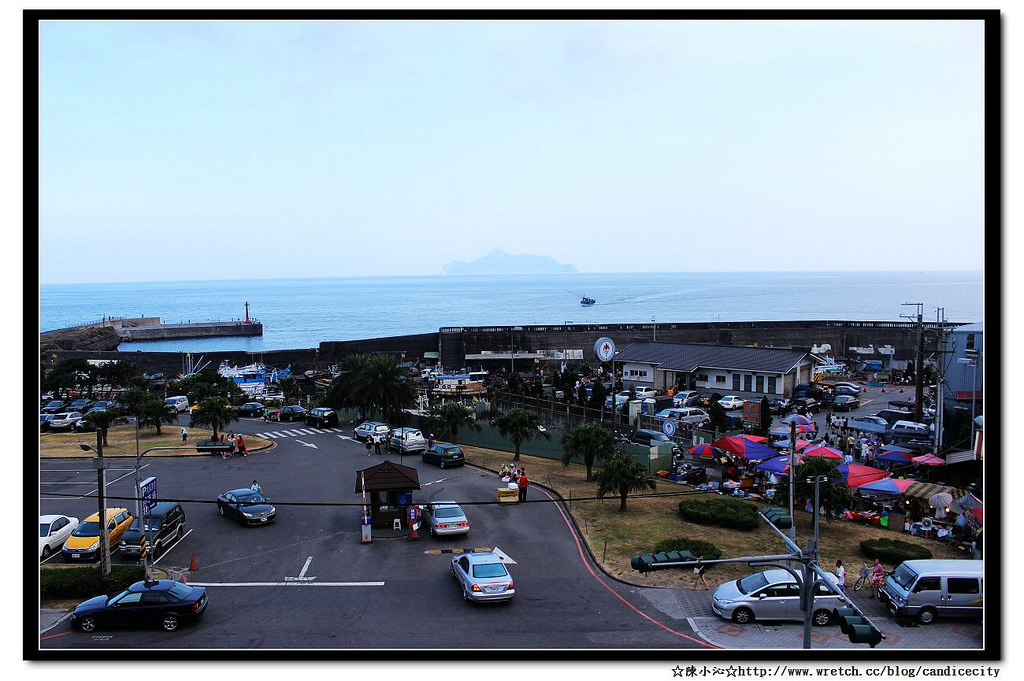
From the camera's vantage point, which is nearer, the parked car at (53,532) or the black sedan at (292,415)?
the parked car at (53,532)

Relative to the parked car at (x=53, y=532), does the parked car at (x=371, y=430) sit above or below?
above

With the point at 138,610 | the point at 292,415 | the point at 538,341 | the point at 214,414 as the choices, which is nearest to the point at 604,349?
the point at 292,415

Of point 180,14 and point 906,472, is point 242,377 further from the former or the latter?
point 180,14

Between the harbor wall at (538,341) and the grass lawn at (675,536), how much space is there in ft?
143

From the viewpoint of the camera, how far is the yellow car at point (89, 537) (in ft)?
60.5

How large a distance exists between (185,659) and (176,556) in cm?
935

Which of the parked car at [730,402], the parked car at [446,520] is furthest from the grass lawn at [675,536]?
the parked car at [730,402]

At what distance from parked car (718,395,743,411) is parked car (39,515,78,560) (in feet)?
99.9

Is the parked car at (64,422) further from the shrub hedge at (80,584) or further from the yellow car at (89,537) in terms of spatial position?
the shrub hedge at (80,584)

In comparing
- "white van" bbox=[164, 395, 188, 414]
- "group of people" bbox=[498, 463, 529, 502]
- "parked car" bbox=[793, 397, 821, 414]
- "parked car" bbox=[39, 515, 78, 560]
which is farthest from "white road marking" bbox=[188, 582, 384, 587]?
"white van" bbox=[164, 395, 188, 414]

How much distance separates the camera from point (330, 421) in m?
37.6

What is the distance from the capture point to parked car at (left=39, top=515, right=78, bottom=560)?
61.1 feet

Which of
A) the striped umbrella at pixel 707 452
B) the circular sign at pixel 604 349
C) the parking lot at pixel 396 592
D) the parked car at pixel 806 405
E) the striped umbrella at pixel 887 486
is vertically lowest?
the parking lot at pixel 396 592

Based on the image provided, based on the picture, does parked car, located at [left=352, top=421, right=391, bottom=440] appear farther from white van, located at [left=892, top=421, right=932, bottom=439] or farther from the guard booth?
white van, located at [left=892, top=421, right=932, bottom=439]
